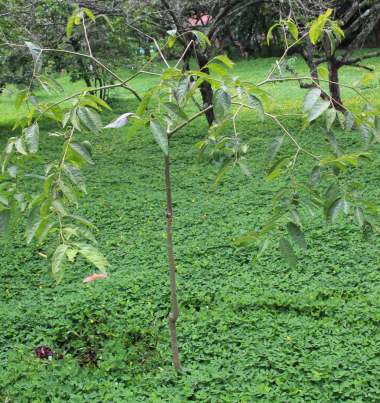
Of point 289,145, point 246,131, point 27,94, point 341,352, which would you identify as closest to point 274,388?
point 341,352

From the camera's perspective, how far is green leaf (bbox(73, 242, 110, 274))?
1.21m

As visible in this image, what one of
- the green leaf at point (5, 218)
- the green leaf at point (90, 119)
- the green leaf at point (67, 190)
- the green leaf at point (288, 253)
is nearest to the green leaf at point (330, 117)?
the green leaf at point (288, 253)

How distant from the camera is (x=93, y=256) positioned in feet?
4.07

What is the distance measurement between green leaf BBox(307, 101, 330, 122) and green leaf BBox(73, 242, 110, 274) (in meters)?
0.89

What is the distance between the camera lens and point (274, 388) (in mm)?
2467

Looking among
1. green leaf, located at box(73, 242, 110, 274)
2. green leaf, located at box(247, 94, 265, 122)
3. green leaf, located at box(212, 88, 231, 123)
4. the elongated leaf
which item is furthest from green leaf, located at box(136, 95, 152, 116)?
green leaf, located at box(73, 242, 110, 274)

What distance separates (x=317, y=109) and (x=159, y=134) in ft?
1.97

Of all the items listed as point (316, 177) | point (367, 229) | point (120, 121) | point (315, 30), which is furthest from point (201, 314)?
point (315, 30)

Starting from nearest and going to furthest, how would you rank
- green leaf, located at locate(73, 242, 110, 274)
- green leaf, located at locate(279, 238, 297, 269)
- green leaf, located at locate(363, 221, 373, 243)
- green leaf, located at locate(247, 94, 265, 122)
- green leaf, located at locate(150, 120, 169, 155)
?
1. green leaf, located at locate(73, 242, 110, 274)
2. green leaf, located at locate(150, 120, 169, 155)
3. green leaf, located at locate(247, 94, 265, 122)
4. green leaf, located at locate(279, 238, 297, 269)
5. green leaf, located at locate(363, 221, 373, 243)

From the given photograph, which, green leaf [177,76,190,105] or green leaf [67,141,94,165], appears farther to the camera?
green leaf [67,141,94,165]

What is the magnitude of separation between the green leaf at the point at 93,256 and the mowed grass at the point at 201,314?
0.46m

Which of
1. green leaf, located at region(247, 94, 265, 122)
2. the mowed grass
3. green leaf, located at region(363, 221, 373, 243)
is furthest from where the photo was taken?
the mowed grass

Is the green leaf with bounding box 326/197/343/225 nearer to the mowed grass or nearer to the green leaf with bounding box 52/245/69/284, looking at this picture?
the mowed grass

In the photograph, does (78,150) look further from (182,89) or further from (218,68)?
(218,68)
